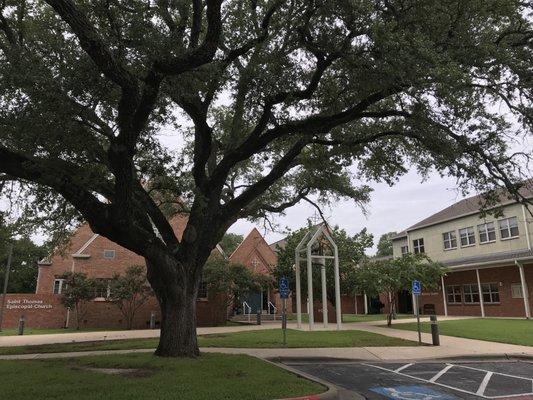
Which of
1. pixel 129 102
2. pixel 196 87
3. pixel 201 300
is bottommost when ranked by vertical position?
pixel 201 300

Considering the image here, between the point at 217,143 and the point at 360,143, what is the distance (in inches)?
188

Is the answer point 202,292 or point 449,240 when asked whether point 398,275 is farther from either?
point 449,240

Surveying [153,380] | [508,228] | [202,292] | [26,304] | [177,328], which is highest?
[508,228]

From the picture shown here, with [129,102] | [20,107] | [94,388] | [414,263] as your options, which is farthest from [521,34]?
[414,263]

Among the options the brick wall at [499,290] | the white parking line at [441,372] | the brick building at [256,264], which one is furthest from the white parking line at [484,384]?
the brick building at [256,264]

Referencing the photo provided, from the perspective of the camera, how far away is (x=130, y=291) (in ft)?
87.6

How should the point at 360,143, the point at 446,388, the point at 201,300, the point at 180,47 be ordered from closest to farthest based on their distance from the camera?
the point at 180,47 < the point at 446,388 < the point at 360,143 < the point at 201,300

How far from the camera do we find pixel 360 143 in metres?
13.9

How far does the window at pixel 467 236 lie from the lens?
119 ft

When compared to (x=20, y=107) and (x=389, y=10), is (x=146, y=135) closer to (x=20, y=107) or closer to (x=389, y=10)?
(x=20, y=107)

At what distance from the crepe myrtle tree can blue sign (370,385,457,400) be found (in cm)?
517

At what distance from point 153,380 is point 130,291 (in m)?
18.6

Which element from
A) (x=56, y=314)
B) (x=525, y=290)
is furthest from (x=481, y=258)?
(x=56, y=314)

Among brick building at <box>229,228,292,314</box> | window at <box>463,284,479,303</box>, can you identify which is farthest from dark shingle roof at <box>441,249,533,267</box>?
brick building at <box>229,228,292,314</box>
